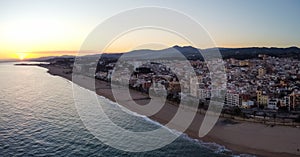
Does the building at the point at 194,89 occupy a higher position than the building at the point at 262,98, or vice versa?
the building at the point at 194,89

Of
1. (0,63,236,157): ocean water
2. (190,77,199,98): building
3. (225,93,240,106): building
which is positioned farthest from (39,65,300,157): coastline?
(190,77,199,98): building

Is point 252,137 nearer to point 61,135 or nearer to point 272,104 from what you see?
point 272,104

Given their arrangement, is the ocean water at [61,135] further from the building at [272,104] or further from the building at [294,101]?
the building at [294,101]

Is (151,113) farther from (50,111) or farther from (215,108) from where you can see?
(50,111)

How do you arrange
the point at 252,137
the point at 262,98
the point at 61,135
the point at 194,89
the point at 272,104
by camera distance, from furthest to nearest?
the point at 194,89, the point at 262,98, the point at 272,104, the point at 252,137, the point at 61,135

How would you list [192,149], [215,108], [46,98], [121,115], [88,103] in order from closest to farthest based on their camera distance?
[192,149], [121,115], [215,108], [88,103], [46,98]

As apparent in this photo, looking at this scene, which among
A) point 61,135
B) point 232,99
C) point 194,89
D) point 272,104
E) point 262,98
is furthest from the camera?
point 194,89

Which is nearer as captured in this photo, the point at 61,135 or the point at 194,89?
the point at 61,135

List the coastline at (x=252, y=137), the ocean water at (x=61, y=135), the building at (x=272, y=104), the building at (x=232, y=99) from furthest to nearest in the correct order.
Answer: the building at (x=232, y=99), the building at (x=272, y=104), the coastline at (x=252, y=137), the ocean water at (x=61, y=135)

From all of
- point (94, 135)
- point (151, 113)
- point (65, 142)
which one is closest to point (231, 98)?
point (151, 113)

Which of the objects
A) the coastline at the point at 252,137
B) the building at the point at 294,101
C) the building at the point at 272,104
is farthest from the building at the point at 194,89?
the coastline at the point at 252,137

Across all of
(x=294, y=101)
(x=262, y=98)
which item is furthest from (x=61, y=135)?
(x=294, y=101)
